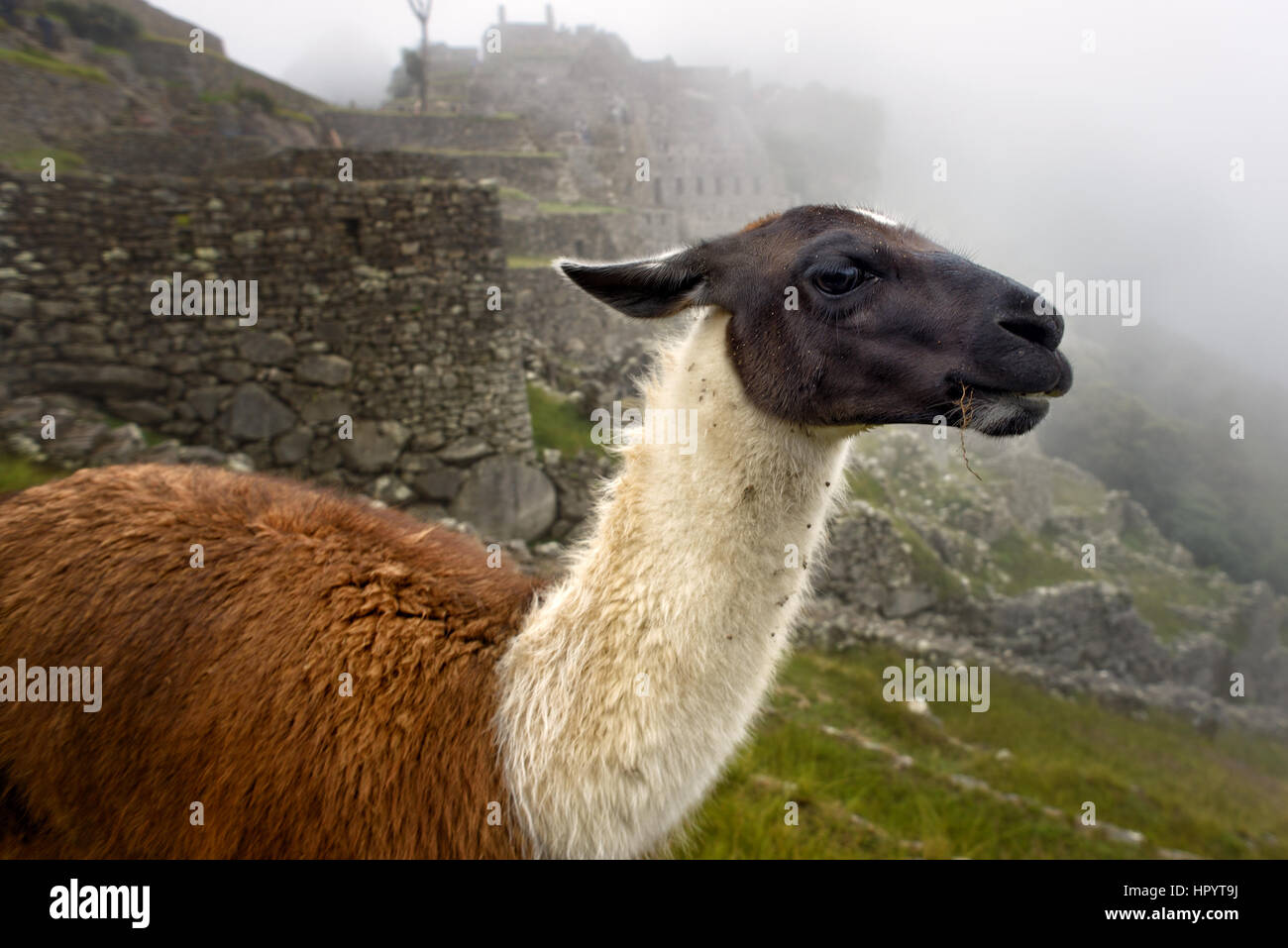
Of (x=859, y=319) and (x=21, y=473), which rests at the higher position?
(x=859, y=319)

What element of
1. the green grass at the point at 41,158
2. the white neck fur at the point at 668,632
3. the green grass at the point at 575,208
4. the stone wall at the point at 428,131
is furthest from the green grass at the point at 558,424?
the stone wall at the point at 428,131

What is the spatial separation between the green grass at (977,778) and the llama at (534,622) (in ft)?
2.47

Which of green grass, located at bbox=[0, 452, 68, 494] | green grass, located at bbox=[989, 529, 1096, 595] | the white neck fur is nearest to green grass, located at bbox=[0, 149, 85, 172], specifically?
green grass, located at bbox=[0, 452, 68, 494]

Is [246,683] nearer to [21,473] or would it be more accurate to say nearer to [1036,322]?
[1036,322]

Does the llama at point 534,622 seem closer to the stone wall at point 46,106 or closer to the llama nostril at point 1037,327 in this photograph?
the llama nostril at point 1037,327

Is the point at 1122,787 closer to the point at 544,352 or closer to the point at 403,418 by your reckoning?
the point at 403,418

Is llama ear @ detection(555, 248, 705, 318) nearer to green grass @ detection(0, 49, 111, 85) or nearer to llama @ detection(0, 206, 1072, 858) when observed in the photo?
llama @ detection(0, 206, 1072, 858)

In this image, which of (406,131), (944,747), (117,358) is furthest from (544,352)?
(406,131)

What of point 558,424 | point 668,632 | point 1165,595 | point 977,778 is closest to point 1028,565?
point 1165,595

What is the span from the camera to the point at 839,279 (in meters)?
2.09

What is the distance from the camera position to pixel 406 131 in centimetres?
2683

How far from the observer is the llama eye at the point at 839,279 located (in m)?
2.08

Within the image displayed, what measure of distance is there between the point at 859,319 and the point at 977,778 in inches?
233
